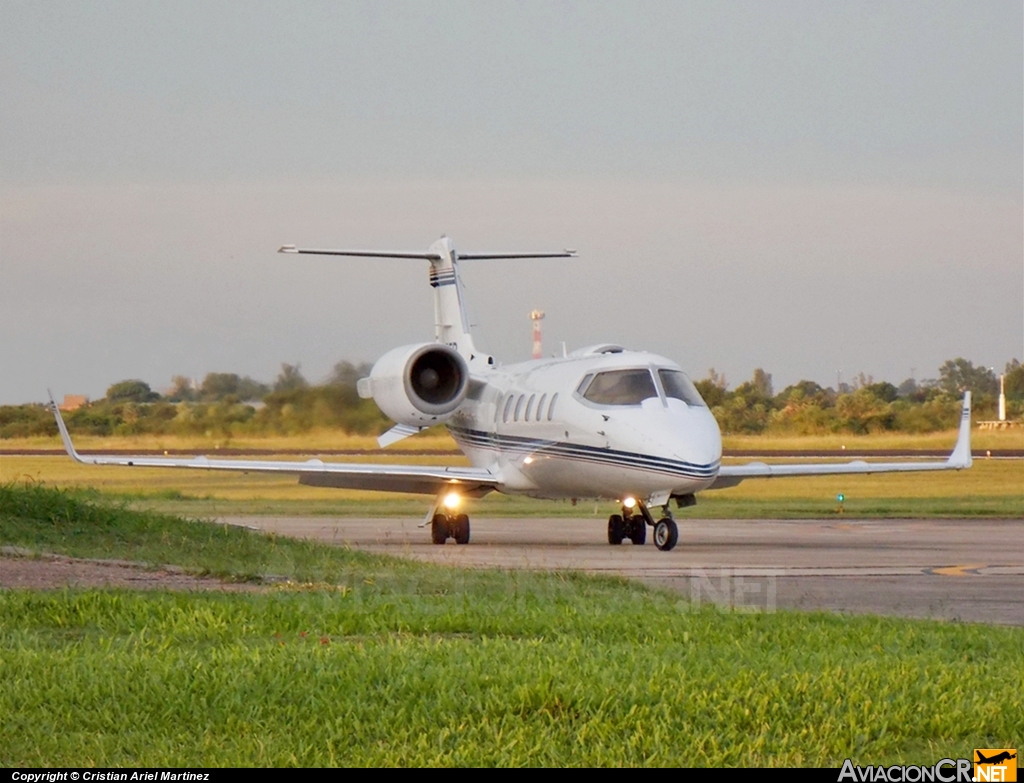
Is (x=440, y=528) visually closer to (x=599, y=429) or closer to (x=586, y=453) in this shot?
(x=586, y=453)

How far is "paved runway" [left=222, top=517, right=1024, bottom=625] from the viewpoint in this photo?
1284cm

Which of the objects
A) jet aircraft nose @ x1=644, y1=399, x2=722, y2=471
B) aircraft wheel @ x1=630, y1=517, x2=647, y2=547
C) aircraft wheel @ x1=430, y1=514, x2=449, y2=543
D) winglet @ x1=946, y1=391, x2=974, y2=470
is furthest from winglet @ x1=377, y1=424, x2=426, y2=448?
winglet @ x1=946, y1=391, x2=974, y2=470

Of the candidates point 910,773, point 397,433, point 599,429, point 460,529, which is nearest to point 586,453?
point 599,429

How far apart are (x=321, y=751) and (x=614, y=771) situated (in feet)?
3.72

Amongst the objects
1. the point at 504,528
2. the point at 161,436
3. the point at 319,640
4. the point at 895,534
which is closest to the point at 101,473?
the point at 161,436

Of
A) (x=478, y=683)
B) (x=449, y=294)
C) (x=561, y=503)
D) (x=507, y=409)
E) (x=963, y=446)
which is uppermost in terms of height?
(x=449, y=294)

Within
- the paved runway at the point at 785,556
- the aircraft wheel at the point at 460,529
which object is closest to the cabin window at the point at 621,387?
the paved runway at the point at 785,556

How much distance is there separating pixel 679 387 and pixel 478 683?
1474 cm

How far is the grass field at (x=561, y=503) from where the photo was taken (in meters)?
31.2

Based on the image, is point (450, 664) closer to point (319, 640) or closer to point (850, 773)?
point (319, 640)

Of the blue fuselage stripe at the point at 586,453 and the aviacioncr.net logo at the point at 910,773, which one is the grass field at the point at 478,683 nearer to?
the aviacioncr.net logo at the point at 910,773

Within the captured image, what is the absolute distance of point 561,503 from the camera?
38.7 m

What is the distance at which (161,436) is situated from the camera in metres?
30.9

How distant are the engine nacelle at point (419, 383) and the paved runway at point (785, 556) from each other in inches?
76.3
